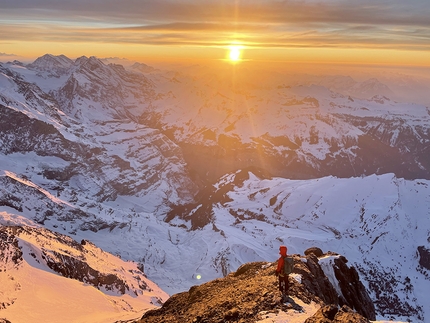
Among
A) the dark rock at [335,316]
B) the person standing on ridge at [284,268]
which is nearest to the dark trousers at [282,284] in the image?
the person standing on ridge at [284,268]

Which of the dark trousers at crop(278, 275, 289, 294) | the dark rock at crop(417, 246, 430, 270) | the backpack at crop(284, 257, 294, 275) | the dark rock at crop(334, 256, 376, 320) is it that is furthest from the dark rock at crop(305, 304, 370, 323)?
the dark rock at crop(417, 246, 430, 270)

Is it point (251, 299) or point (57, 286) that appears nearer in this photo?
point (251, 299)

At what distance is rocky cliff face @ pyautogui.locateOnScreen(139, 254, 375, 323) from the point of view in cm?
2806

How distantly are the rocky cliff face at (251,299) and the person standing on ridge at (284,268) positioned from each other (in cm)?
50

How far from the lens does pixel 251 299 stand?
30547 mm

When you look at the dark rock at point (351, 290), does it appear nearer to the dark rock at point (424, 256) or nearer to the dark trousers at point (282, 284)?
the dark trousers at point (282, 284)

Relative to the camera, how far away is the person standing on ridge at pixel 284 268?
28.5m

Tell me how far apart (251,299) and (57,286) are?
5722 centimetres

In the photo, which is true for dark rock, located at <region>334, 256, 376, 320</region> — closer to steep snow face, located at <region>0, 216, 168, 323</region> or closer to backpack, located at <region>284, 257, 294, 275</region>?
backpack, located at <region>284, 257, 294, 275</region>

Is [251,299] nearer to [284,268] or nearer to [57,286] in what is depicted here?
[284,268]

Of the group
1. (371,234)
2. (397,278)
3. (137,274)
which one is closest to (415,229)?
(371,234)

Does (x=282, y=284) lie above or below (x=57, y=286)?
above

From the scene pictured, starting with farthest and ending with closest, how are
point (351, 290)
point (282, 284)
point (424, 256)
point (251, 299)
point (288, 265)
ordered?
point (424, 256)
point (351, 290)
point (282, 284)
point (251, 299)
point (288, 265)

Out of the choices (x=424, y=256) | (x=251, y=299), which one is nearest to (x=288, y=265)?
(x=251, y=299)
